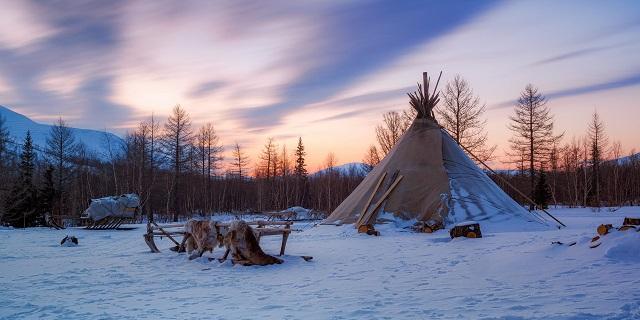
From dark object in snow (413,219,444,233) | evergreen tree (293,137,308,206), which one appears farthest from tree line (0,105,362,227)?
dark object in snow (413,219,444,233)

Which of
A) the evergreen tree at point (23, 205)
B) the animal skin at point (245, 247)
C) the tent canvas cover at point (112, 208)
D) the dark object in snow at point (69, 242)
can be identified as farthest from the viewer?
the evergreen tree at point (23, 205)

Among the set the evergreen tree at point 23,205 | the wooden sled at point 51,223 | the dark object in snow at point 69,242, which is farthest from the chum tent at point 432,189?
the evergreen tree at point 23,205

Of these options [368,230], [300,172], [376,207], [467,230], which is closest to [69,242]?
[368,230]

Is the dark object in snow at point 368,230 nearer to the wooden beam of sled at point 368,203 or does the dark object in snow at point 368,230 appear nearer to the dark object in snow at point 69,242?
the wooden beam of sled at point 368,203

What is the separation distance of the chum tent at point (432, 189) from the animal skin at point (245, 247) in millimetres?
7241

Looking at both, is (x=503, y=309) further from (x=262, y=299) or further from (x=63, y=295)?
(x=63, y=295)

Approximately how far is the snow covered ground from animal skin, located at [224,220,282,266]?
23cm

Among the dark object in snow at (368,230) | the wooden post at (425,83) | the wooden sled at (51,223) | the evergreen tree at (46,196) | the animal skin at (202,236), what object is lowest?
the wooden sled at (51,223)

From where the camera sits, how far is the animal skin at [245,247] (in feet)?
30.2

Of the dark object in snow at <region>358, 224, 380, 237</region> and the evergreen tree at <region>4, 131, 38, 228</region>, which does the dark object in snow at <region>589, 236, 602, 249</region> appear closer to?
the dark object in snow at <region>358, 224, 380, 237</region>

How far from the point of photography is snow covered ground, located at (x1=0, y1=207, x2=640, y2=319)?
199 inches

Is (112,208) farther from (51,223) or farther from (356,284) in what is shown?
(356,284)

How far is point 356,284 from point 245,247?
3.14 m

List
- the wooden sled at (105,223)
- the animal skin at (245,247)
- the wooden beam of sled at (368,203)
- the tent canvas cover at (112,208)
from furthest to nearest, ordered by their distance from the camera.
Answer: the wooden sled at (105,223) → the tent canvas cover at (112,208) → the wooden beam of sled at (368,203) → the animal skin at (245,247)
